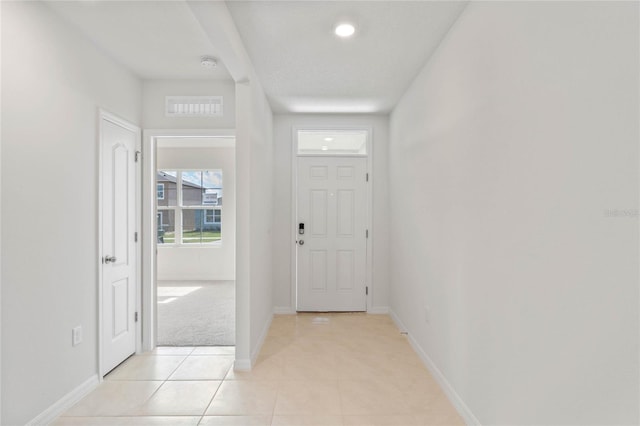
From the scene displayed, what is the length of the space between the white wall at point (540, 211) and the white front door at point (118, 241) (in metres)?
2.58

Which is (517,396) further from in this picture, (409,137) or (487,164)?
(409,137)

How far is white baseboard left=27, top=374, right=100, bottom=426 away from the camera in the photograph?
6.61 feet

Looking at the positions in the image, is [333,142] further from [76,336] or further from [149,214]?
[76,336]

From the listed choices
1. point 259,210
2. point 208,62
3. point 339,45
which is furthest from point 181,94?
point 339,45

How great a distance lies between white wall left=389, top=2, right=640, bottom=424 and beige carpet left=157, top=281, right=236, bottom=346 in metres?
2.35

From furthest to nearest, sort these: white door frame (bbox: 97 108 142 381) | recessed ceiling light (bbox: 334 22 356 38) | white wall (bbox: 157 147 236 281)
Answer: white wall (bbox: 157 147 236 281)
white door frame (bbox: 97 108 142 381)
recessed ceiling light (bbox: 334 22 356 38)

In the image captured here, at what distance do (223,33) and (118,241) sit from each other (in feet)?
6.22

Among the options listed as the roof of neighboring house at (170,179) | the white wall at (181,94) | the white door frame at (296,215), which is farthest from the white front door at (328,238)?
the roof of neighboring house at (170,179)

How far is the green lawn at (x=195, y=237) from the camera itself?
661 cm

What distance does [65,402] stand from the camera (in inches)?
87.0

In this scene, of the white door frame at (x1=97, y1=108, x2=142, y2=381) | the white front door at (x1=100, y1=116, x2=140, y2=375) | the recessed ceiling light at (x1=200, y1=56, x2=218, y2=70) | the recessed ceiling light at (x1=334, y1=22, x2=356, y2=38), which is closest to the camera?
the recessed ceiling light at (x1=334, y1=22, x2=356, y2=38)

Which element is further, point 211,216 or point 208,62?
point 211,216

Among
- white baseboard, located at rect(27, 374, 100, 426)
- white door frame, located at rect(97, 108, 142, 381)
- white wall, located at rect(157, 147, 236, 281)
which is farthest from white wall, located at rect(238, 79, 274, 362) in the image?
white wall, located at rect(157, 147, 236, 281)

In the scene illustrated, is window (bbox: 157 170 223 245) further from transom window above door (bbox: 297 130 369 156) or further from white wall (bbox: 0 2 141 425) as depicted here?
white wall (bbox: 0 2 141 425)
